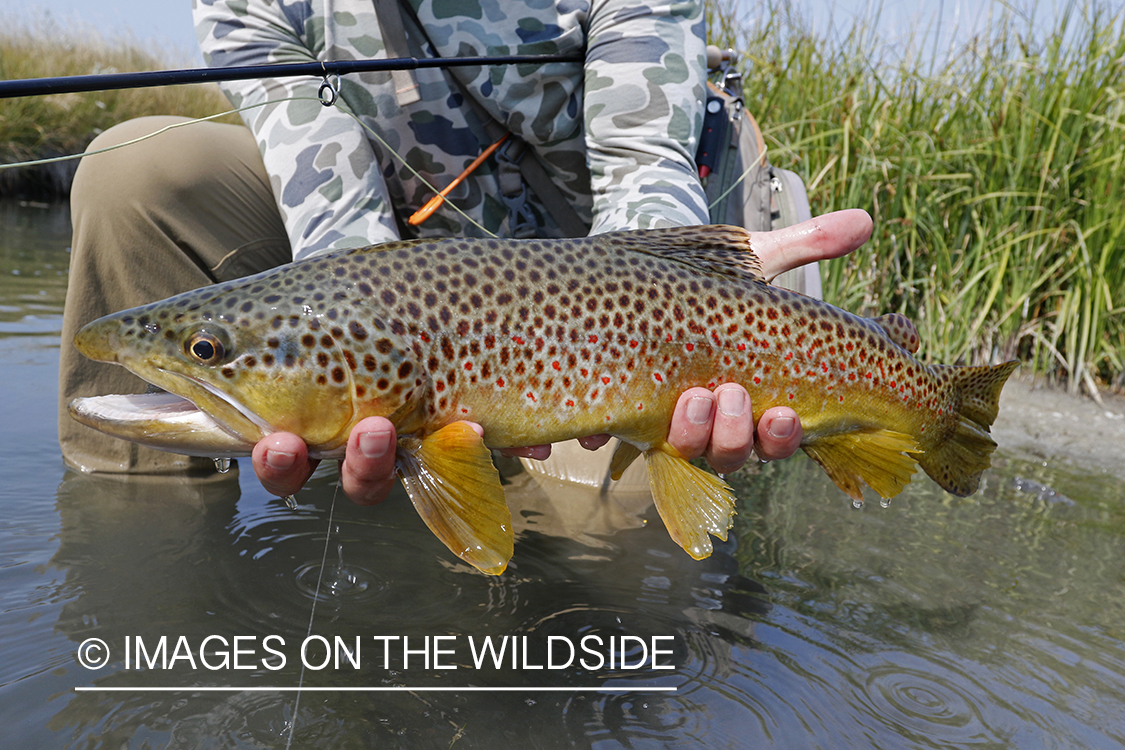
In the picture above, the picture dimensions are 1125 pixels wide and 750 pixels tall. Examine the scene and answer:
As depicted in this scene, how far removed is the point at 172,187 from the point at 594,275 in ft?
5.95

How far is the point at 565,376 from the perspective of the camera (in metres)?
2.00

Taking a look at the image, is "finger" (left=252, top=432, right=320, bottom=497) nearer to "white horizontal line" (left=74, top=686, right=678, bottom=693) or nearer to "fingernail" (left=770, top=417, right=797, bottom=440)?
"white horizontal line" (left=74, top=686, right=678, bottom=693)

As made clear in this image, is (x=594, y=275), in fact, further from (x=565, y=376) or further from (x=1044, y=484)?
(x=1044, y=484)

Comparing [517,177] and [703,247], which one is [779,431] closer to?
[703,247]

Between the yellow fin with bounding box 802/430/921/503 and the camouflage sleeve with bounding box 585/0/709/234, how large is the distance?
96cm

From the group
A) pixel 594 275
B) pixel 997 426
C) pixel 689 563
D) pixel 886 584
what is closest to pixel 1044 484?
pixel 997 426

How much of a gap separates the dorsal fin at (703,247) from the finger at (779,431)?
35 cm

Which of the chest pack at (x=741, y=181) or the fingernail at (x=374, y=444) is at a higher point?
the chest pack at (x=741, y=181)

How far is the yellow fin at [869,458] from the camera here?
2301mm

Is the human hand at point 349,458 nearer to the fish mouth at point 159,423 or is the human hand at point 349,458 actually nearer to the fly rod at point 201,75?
the fish mouth at point 159,423

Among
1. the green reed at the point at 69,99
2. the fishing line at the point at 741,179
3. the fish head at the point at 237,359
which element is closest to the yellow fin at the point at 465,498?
the fish head at the point at 237,359

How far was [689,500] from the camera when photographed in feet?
7.13

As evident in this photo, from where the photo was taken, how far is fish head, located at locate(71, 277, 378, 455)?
180 cm

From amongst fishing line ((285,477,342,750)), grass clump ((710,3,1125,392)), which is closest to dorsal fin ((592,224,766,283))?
fishing line ((285,477,342,750))
